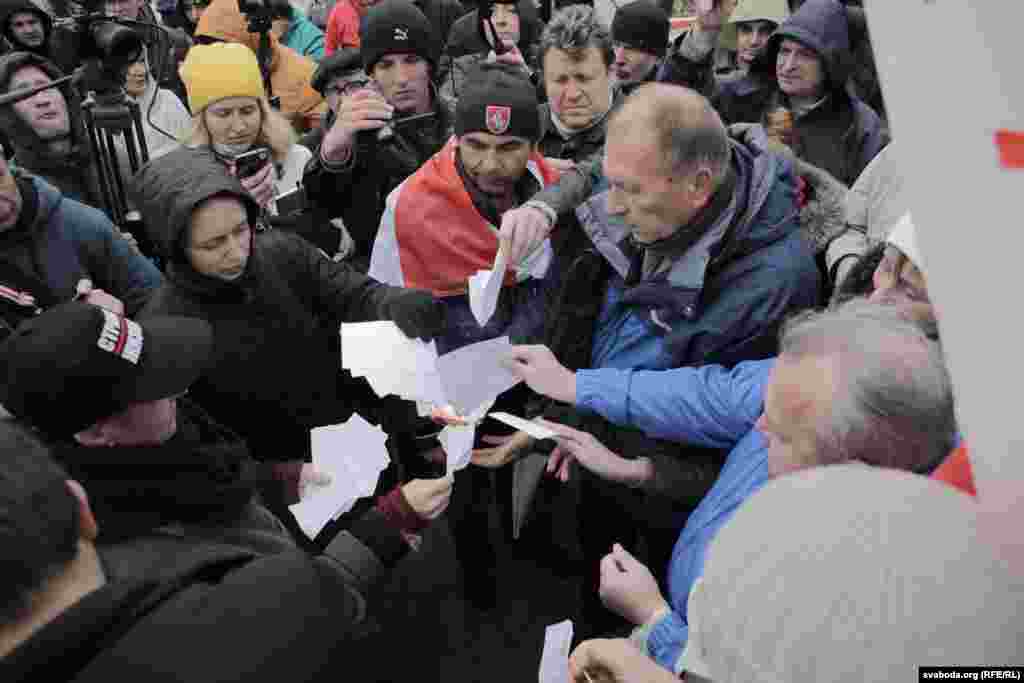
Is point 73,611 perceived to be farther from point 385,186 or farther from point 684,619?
point 385,186

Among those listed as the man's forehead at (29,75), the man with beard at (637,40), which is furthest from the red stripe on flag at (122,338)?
the man with beard at (637,40)

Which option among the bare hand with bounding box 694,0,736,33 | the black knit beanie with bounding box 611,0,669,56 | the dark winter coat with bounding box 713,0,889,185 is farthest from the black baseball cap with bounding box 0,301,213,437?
the bare hand with bounding box 694,0,736,33

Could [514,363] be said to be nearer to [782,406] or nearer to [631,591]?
[631,591]

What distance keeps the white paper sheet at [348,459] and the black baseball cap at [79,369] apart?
22.1 inches

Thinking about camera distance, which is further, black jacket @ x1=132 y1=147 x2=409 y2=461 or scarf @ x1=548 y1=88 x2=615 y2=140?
scarf @ x1=548 y1=88 x2=615 y2=140

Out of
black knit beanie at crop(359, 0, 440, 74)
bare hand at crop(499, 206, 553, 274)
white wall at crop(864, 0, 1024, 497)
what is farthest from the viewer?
black knit beanie at crop(359, 0, 440, 74)

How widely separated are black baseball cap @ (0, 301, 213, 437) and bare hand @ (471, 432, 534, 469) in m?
1.02

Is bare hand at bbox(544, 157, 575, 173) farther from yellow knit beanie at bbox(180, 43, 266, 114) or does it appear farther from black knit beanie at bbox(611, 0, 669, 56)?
black knit beanie at bbox(611, 0, 669, 56)

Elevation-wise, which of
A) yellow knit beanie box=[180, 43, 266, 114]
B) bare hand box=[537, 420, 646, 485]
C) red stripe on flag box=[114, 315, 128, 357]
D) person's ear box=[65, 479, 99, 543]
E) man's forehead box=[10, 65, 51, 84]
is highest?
man's forehead box=[10, 65, 51, 84]

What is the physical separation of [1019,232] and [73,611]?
0.95 meters

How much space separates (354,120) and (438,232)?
22.1 inches

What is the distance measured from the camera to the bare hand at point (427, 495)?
1.77 meters

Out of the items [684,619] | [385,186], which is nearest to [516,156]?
[385,186]

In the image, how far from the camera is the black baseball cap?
1.38 metres
